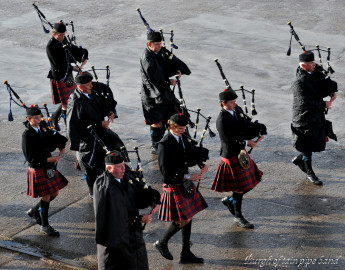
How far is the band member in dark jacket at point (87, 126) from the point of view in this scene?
28.7ft

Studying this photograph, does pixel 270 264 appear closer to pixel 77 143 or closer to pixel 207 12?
pixel 77 143

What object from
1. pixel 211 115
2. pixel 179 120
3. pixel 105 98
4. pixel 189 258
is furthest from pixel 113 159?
pixel 211 115

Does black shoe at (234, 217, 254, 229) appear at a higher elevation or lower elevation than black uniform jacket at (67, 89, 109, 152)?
lower

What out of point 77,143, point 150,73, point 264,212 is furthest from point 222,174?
point 150,73

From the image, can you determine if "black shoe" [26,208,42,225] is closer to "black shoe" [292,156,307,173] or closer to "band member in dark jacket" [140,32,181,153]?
"band member in dark jacket" [140,32,181,153]

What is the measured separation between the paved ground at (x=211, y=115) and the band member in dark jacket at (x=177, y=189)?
11.1 inches

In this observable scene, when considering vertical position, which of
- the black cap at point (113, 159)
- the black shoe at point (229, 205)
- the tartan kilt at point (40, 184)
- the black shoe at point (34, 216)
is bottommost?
the black shoe at point (34, 216)

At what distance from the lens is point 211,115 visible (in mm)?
11883

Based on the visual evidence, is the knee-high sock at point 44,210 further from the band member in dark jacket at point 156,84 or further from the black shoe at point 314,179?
the black shoe at point 314,179

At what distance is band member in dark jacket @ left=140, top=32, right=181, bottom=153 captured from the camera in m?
10.1

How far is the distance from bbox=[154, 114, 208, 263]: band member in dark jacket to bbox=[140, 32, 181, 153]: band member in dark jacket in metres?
2.57

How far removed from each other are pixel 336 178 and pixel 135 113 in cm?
412

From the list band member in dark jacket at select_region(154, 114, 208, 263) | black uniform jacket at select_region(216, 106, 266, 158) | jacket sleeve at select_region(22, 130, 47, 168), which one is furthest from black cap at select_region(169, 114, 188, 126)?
jacket sleeve at select_region(22, 130, 47, 168)

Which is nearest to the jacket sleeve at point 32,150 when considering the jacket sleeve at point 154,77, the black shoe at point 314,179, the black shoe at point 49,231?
the black shoe at point 49,231
